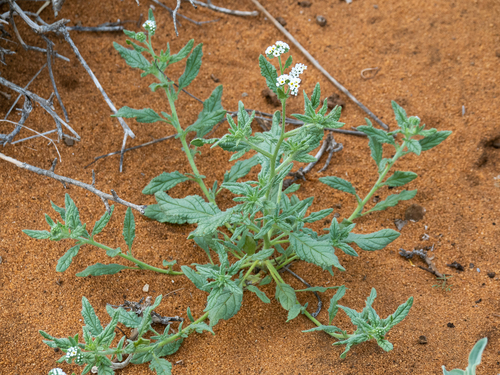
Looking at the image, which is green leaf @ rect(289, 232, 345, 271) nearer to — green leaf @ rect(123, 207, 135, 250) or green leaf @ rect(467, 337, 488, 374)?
green leaf @ rect(467, 337, 488, 374)

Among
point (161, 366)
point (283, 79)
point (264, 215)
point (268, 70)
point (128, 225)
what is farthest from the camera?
point (128, 225)

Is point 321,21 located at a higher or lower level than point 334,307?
higher

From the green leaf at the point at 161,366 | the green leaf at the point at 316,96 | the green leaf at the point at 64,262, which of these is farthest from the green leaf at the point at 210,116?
the green leaf at the point at 161,366

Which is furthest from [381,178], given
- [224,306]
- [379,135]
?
[224,306]

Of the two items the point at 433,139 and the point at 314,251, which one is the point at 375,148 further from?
the point at 314,251

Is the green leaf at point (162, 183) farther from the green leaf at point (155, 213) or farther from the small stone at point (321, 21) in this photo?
the small stone at point (321, 21)

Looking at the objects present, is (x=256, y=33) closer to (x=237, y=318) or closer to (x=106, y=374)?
(x=237, y=318)
